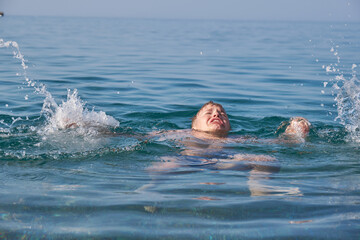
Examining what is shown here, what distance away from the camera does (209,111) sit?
296 inches

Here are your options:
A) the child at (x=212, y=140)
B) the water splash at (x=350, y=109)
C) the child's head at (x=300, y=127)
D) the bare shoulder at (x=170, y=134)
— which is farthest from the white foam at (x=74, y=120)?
the water splash at (x=350, y=109)

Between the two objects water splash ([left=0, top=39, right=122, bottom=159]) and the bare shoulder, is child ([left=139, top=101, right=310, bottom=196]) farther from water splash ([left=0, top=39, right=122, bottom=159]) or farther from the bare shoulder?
water splash ([left=0, top=39, right=122, bottom=159])

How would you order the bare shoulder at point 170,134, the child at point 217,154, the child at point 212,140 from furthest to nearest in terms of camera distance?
the bare shoulder at point 170,134
the child at point 212,140
the child at point 217,154

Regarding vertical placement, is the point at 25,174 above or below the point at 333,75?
below

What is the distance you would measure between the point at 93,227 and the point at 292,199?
1.88 metres

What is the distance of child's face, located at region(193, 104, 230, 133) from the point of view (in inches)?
289

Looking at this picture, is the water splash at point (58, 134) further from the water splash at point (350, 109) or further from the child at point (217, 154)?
the water splash at point (350, 109)

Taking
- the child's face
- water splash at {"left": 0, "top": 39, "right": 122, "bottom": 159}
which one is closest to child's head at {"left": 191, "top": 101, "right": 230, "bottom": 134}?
the child's face

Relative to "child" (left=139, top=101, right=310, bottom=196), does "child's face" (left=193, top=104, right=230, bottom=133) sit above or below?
above

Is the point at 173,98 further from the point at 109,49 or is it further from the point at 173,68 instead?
the point at 109,49

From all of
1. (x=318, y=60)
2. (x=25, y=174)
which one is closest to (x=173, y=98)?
(x=25, y=174)

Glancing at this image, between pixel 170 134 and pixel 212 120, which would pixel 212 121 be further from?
pixel 170 134

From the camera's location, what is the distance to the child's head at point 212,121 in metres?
7.33

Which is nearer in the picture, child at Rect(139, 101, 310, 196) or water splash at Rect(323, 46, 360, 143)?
child at Rect(139, 101, 310, 196)
